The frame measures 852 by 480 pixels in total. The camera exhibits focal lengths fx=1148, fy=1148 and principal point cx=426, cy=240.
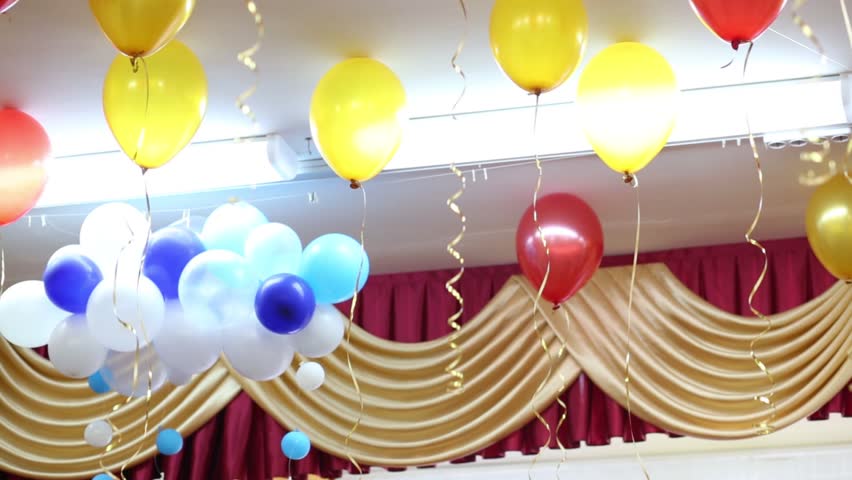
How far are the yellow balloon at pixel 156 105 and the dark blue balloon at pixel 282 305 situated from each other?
0.38 m

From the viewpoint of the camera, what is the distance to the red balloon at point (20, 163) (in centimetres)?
271

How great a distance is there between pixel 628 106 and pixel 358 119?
60 centimetres

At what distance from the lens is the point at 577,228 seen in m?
3.09

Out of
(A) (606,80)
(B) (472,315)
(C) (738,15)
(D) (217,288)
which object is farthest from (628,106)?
(B) (472,315)

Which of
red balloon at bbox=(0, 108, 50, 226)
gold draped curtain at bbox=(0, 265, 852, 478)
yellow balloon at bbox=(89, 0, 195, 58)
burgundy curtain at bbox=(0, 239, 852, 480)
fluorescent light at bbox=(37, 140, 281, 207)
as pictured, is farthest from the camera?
burgundy curtain at bbox=(0, 239, 852, 480)

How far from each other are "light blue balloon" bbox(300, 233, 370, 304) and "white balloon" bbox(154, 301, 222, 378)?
10.4 inches

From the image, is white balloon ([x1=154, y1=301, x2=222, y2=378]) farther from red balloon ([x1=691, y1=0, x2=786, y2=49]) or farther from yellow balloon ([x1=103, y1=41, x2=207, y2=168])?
red balloon ([x1=691, y1=0, x2=786, y2=49])

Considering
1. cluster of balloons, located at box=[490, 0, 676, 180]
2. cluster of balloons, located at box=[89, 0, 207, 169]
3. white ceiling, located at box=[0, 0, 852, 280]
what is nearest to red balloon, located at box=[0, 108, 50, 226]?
white ceiling, located at box=[0, 0, 852, 280]

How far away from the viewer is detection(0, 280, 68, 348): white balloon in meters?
2.90

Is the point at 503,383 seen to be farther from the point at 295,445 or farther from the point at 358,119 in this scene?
the point at 358,119

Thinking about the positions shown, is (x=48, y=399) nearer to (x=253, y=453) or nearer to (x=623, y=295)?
(x=253, y=453)

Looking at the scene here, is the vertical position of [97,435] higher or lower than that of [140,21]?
lower

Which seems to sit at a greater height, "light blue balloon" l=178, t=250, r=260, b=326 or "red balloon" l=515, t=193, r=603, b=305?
"red balloon" l=515, t=193, r=603, b=305

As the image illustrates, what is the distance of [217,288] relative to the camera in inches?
105
